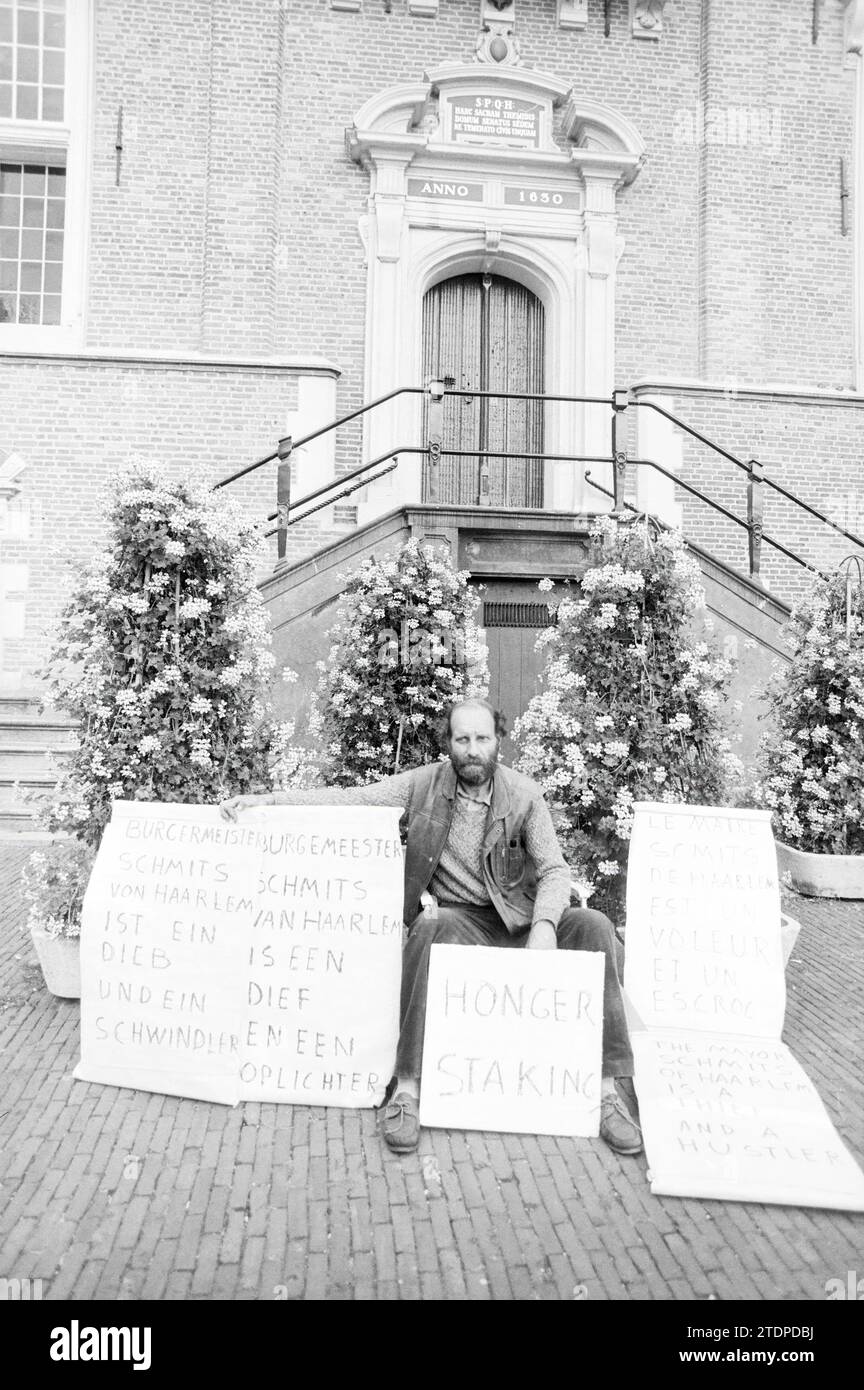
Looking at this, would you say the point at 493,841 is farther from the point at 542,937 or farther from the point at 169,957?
the point at 169,957

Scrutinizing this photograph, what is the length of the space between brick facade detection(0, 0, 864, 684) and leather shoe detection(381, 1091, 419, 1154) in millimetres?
7020

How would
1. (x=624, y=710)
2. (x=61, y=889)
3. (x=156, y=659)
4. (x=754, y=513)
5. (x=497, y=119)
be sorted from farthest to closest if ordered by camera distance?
(x=497, y=119) → (x=754, y=513) → (x=624, y=710) → (x=61, y=889) → (x=156, y=659)

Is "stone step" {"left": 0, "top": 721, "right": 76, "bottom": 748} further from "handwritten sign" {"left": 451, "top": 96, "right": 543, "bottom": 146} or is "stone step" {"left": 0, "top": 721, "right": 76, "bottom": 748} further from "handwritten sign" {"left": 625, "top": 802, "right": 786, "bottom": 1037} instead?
"handwritten sign" {"left": 451, "top": 96, "right": 543, "bottom": 146}

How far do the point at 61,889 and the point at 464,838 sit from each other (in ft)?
6.37

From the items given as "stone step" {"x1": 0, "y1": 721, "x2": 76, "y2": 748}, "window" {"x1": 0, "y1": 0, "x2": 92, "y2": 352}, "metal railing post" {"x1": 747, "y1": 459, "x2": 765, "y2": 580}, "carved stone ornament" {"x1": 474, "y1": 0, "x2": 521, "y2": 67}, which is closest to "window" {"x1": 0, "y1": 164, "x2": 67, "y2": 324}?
"window" {"x1": 0, "y1": 0, "x2": 92, "y2": 352}

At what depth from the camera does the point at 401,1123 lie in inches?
119

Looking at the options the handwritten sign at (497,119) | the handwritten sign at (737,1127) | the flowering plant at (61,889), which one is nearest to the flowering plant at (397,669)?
the flowering plant at (61,889)

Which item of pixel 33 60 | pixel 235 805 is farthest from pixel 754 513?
pixel 33 60

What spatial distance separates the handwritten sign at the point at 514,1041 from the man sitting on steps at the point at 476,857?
15 centimetres

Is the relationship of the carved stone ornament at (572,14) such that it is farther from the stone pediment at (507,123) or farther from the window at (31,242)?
the window at (31,242)

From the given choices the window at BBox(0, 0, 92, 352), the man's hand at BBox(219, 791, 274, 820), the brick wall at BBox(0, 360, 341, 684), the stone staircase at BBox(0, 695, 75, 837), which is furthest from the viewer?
the window at BBox(0, 0, 92, 352)

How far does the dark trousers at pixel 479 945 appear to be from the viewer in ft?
10.5

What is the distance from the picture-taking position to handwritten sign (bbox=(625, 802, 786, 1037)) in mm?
3705
